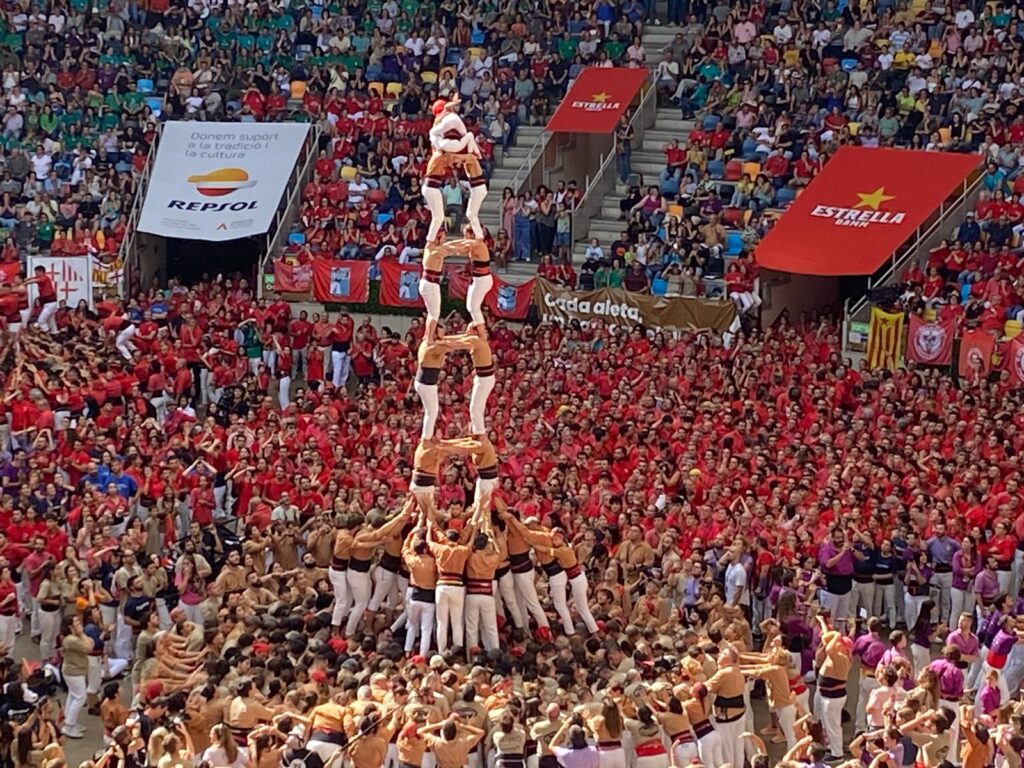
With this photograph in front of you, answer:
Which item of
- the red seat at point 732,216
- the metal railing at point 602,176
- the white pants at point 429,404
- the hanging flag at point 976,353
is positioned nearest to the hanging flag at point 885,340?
the hanging flag at point 976,353

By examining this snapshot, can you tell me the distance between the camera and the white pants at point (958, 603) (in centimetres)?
2191

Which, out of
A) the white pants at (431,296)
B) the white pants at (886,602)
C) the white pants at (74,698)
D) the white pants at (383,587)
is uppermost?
the white pants at (431,296)

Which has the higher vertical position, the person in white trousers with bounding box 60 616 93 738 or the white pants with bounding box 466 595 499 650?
the white pants with bounding box 466 595 499 650

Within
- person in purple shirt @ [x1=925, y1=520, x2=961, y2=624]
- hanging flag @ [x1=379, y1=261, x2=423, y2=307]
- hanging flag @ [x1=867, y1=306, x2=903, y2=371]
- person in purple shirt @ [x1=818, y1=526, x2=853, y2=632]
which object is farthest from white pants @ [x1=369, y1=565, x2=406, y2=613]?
hanging flag @ [x1=379, y1=261, x2=423, y2=307]

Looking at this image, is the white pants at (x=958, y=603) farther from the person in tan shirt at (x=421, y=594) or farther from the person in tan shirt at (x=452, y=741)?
the person in tan shirt at (x=452, y=741)

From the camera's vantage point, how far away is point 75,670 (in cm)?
2025

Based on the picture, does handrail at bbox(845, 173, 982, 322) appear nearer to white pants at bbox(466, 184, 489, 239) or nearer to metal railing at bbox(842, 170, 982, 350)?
metal railing at bbox(842, 170, 982, 350)

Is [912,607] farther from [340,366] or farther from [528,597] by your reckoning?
[340,366]

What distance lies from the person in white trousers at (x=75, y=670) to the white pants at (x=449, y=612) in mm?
3500

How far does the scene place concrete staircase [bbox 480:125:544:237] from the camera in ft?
119

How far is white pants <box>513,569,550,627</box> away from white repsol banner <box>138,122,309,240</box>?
16517 millimetres

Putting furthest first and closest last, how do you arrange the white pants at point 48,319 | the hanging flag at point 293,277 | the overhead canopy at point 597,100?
the overhead canopy at point 597,100
the hanging flag at point 293,277
the white pants at point 48,319

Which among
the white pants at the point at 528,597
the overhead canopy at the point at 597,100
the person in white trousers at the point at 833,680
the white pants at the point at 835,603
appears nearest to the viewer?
the person in white trousers at the point at 833,680

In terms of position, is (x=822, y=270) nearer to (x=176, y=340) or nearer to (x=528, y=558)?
(x=176, y=340)
